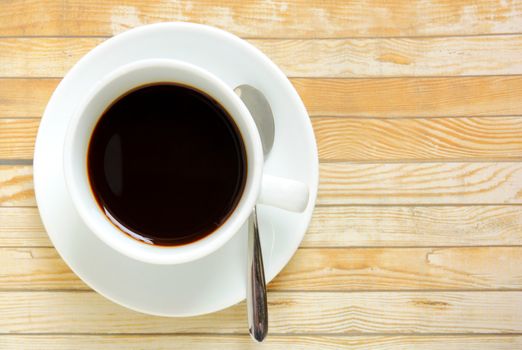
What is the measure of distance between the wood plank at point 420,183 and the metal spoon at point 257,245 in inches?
6.3

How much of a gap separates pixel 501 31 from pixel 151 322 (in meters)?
0.73

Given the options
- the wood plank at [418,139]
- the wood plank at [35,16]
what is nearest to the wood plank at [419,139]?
the wood plank at [418,139]

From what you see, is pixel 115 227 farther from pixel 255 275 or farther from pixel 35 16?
pixel 35 16

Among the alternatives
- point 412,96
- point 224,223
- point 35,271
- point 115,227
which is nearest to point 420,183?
point 412,96

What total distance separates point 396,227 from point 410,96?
8.3 inches

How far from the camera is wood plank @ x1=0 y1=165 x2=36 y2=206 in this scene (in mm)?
825

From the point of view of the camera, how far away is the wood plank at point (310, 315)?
0.84m

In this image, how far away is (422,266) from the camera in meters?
0.86

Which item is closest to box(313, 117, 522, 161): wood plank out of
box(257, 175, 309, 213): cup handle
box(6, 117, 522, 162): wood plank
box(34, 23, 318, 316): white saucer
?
box(6, 117, 522, 162): wood plank

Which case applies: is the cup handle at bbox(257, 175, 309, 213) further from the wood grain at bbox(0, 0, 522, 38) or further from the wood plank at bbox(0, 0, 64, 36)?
the wood plank at bbox(0, 0, 64, 36)

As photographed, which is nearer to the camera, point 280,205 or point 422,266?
point 280,205

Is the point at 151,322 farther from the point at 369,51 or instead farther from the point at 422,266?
the point at 369,51

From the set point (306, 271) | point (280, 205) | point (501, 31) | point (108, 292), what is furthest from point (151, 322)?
point (501, 31)

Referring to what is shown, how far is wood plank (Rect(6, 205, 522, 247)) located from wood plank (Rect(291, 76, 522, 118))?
0.15m
